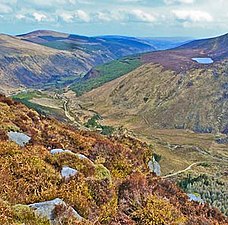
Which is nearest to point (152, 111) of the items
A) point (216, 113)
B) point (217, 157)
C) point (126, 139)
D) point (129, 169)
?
point (216, 113)

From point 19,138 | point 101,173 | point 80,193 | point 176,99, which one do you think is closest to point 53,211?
point 80,193

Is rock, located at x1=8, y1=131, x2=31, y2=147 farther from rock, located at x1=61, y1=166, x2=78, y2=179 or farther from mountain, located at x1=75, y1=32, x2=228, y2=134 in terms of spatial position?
mountain, located at x1=75, y1=32, x2=228, y2=134

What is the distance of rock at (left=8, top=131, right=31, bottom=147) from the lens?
21038mm

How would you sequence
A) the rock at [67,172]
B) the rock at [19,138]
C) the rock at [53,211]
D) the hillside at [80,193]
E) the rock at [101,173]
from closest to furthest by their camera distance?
the rock at [53,211]
the hillside at [80,193]
the rock at [67,172]
the rock at [101,173]
the rock at [19,138]

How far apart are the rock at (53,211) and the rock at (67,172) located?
10.6ft

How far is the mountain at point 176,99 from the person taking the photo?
5999 inches

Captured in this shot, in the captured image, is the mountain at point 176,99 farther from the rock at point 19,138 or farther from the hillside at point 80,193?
the hillside at point 80,193

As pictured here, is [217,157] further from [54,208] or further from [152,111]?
[54,208]

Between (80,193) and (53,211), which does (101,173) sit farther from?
(53,211)

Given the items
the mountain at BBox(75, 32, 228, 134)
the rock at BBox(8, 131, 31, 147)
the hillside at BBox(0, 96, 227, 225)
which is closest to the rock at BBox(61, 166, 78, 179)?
the hillside at BBox(0, 96, 227, 225)

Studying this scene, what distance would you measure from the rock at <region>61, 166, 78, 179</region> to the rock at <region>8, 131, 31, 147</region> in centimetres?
389

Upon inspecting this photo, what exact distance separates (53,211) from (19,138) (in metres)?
9.02

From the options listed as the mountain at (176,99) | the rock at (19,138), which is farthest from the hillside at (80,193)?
the mountain at (176,99)

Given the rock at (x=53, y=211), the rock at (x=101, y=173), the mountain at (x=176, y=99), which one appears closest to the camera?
the rock at (x=53, y=211)
